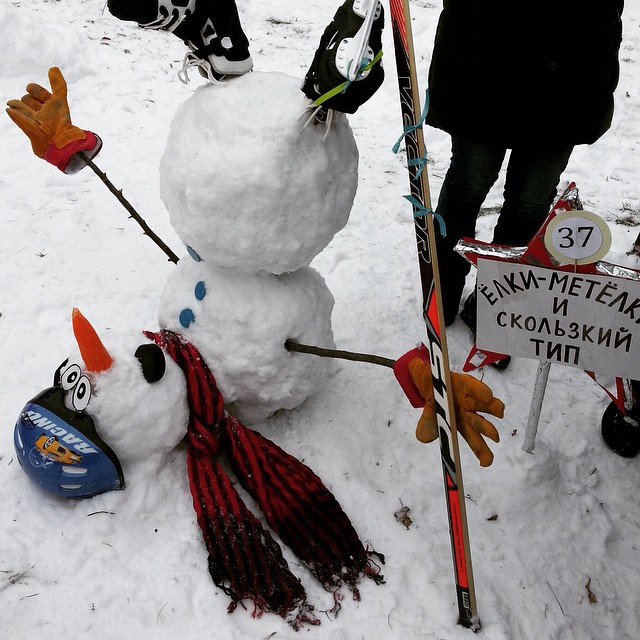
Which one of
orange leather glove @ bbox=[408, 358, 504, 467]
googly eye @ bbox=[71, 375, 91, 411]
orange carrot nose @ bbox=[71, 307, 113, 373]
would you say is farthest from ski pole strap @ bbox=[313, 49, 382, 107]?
googly eye @ bbox=[71, 375, 91, 411]

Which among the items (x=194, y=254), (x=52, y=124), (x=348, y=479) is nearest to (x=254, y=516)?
(x=348, y=479)

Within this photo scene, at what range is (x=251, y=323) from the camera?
1521 millimetres

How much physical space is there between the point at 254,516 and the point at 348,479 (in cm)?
29

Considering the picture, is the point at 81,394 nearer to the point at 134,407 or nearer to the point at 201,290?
the point at 134,407

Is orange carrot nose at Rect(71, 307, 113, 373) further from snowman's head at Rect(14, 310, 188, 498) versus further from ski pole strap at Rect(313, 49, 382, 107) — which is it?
ski pole strap at Rect(313, 49, 382, 107)

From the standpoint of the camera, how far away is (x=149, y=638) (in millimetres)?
1300

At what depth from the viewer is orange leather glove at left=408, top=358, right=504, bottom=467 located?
132 centimetres

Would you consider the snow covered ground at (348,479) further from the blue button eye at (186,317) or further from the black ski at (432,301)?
the blue button eye at (186,317)

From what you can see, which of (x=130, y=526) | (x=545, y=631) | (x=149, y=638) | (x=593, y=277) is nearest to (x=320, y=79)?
(x=593, y=277)

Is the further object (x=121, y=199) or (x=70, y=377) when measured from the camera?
(x=121, y=199)

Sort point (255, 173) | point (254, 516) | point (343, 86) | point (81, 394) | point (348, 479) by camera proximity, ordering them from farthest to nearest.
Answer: point (348, 479)
point (254, 516)
point (81, 394)
point (255, 173)
point (343, 86)

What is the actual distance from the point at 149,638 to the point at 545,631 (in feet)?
2.98

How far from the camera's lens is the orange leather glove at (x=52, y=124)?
1.54 metres

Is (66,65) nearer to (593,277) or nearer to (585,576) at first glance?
(593,277)
